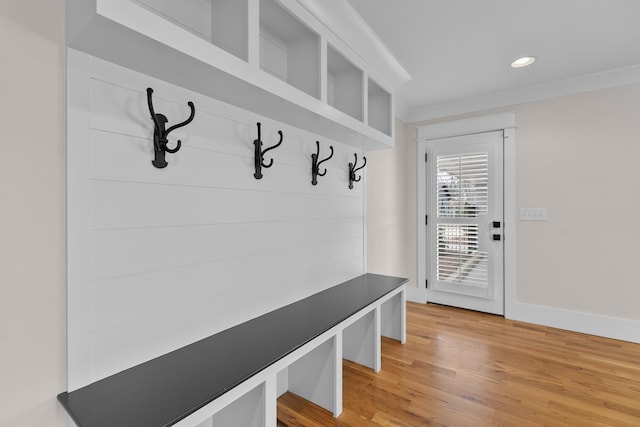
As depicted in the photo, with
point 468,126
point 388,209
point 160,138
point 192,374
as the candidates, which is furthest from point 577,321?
point 160,138

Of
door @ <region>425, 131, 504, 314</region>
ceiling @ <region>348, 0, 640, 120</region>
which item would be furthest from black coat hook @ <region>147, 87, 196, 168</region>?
door @ <region>425, 131, 504, 314</region>

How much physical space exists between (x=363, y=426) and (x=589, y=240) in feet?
8.65

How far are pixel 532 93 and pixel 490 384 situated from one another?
2647 millimetres

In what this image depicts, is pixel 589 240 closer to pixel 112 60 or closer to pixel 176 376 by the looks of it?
pixel 176 376

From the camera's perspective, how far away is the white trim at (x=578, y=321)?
2.58 meters

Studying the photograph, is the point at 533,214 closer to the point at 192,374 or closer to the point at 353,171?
the point at 353,171

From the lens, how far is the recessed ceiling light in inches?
92.9

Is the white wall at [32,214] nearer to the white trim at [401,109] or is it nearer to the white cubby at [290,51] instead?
the white cubby at [290,51]

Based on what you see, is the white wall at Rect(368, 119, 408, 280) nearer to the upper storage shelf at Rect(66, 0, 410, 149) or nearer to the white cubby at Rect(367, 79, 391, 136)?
the white cubby at Rect(367, 79, 391, 136)

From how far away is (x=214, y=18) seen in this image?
1208 mm

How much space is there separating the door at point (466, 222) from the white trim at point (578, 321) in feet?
0.70

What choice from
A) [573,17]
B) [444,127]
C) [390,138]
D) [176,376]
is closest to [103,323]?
[176,376]

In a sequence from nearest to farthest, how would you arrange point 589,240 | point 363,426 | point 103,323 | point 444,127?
point 103,323 → point 363,426 → point 589,240 → point 444,127

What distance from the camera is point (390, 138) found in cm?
221
